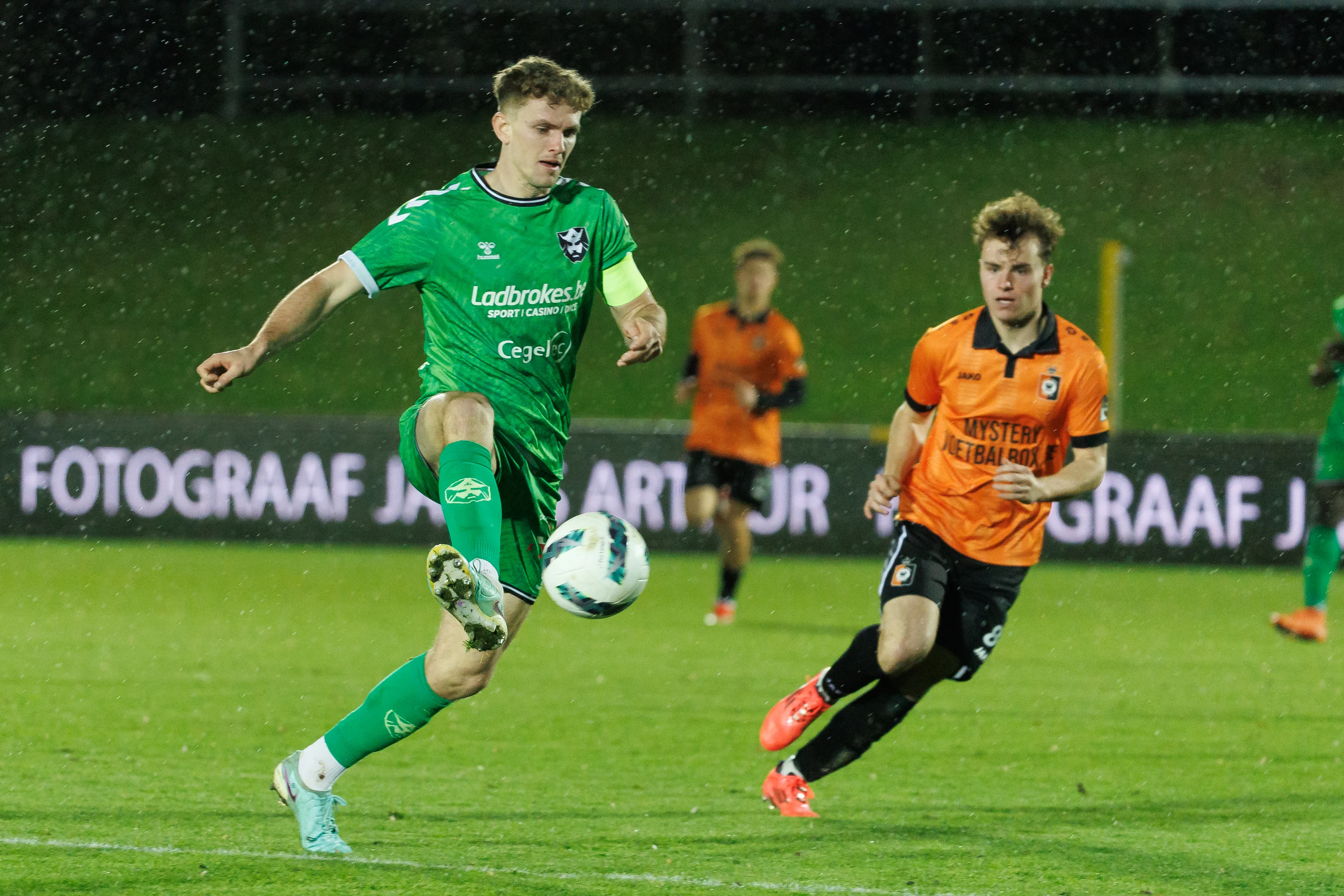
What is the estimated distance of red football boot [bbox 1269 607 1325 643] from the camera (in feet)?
29.2

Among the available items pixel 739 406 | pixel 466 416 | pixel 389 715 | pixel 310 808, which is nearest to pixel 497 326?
pixel 466 416

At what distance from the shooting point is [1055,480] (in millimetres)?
5168

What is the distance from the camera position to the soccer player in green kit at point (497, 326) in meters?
4.53

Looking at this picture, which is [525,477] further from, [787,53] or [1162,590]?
[787,53]

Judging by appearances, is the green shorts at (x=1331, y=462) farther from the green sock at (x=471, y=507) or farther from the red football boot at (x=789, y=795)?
the green sock at (x=471, y=507)

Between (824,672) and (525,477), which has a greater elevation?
(525,477)

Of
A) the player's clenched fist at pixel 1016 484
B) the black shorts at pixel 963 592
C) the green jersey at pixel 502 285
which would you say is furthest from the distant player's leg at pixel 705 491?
the green jersey at pixel 502 285

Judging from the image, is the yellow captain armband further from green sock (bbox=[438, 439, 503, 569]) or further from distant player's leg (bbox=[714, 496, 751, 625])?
distant player's leg (bbox=[714, 496, 751, 625])

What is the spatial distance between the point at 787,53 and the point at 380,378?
Answer: 7.35 metres

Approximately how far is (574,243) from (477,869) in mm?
1644

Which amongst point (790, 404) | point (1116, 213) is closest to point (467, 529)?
point (790, 404)

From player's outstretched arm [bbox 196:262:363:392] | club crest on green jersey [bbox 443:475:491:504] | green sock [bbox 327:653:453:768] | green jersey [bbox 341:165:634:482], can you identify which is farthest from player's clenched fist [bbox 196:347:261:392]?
green sock [bbox 327:653:453:768]

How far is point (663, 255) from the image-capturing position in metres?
20.2

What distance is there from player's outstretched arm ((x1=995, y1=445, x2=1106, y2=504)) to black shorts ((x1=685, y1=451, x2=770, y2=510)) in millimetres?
5044
